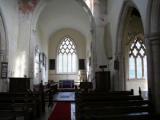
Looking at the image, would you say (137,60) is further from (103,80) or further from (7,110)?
(7,110)

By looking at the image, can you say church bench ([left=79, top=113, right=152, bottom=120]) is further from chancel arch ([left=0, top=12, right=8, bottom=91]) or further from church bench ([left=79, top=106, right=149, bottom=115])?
chancel arch ([left=0, top=12, right=8, bottom=91])

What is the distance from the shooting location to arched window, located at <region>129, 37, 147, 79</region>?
626 inches

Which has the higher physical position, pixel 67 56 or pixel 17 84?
pixel 67 56

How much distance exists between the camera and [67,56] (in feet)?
89.4

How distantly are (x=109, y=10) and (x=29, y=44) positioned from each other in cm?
561

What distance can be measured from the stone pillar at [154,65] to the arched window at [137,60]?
7967 millimetres

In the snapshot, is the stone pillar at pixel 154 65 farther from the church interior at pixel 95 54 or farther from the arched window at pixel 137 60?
the arched window at pixel 137 60

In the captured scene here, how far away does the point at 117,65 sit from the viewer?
40.6 feet

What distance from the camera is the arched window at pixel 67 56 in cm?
2705

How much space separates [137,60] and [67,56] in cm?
1239

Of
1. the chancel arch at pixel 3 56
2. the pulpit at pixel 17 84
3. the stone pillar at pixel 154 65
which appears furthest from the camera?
the pulpit at pixel 17 84

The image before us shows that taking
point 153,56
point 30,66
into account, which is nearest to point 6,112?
point 153,56

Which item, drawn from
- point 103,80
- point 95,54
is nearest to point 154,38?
point 103,80

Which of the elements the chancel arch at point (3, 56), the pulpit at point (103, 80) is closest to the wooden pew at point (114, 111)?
the pulpit at point (103, 80)
